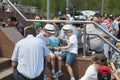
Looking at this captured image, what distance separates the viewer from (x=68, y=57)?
30.0ft

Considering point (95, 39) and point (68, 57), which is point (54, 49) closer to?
point (68, 57)

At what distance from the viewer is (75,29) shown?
10.0 m

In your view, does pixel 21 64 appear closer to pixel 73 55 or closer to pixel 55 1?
pixel 73 55

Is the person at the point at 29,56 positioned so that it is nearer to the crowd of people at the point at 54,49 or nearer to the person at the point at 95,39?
the crowd of people at the point at 54,49

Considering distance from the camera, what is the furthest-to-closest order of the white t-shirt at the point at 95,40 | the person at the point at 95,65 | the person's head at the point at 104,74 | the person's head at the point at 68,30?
1. the white t-shirt at the point at 95,40
2. the person's head at the point at 68,30
3. the person at the point at 95,65
4. the person's head at the point at 104,74

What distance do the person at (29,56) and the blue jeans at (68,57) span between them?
2.97m

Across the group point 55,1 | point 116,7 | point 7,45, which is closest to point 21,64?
point 7,45

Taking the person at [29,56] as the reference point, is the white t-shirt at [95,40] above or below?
below

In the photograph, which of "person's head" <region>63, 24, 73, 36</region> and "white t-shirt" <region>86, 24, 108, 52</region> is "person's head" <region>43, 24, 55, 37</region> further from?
"white t-shirt" <region>86, 24, 108, 52</region>

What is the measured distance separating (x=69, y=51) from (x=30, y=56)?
10.2ft

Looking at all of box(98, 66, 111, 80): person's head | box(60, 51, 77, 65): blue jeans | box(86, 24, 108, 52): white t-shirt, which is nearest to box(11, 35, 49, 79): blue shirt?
box(98, 66, 111, 80): person's head

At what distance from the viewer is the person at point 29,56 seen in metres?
6.06

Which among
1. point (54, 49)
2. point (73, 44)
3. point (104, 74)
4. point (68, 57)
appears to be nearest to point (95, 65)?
point (104, 74)

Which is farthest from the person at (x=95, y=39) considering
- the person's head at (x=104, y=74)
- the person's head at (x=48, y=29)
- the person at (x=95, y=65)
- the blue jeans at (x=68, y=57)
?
the person's head at (x=104, y=74)
